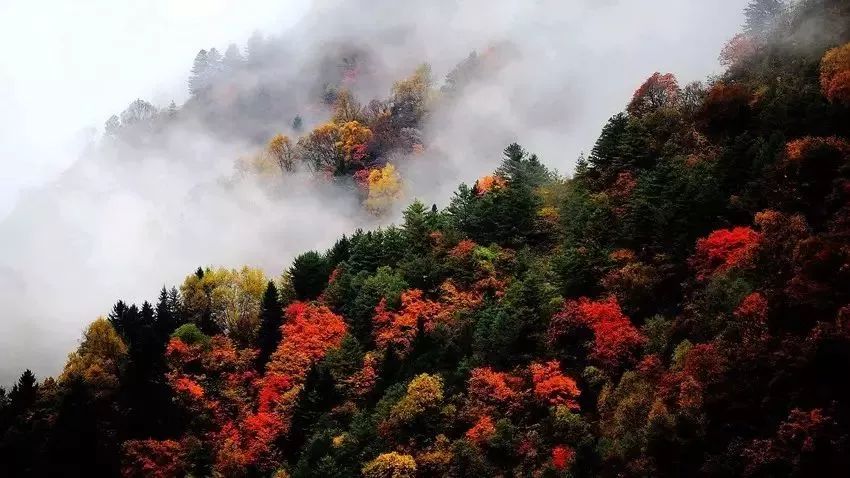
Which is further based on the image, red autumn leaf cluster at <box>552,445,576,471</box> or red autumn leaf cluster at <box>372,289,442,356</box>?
red autumn leaf cluster at <box>372,289,442,356</box>

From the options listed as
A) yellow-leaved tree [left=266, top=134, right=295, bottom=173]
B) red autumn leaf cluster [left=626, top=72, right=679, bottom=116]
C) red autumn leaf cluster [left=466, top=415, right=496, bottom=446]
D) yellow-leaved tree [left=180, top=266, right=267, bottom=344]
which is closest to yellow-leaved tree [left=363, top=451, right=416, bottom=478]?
red autumn leaf cluster [left=466, top=415, right=496, bottom=446]

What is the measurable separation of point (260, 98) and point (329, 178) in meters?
52.7

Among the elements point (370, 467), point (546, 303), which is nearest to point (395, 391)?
point (370, 467)

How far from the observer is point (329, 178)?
159 meters

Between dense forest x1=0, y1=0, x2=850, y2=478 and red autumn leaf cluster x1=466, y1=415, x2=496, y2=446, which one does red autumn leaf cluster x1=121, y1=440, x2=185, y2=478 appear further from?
red autumn leaf cluster x1=466, y1=415, x2=496, y2=446

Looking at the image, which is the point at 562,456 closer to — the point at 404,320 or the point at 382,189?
the point at 404,320

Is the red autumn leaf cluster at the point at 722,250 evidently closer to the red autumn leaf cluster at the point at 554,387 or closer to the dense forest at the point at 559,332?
the dense forest at the point at 559,332

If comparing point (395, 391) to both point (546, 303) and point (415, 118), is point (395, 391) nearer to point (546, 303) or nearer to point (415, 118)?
point (546, 303)

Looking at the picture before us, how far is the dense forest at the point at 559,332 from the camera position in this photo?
42.0m

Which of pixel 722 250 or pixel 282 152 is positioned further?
pixel 282 152

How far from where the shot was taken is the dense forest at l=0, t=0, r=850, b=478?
42000 mm

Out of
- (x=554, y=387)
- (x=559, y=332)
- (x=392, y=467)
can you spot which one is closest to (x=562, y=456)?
(x=554, y=387)

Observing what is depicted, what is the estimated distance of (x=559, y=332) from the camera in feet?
190

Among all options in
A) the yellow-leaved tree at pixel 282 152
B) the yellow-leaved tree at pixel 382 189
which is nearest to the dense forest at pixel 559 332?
the yellow-leaved tree at pixel 382 189
